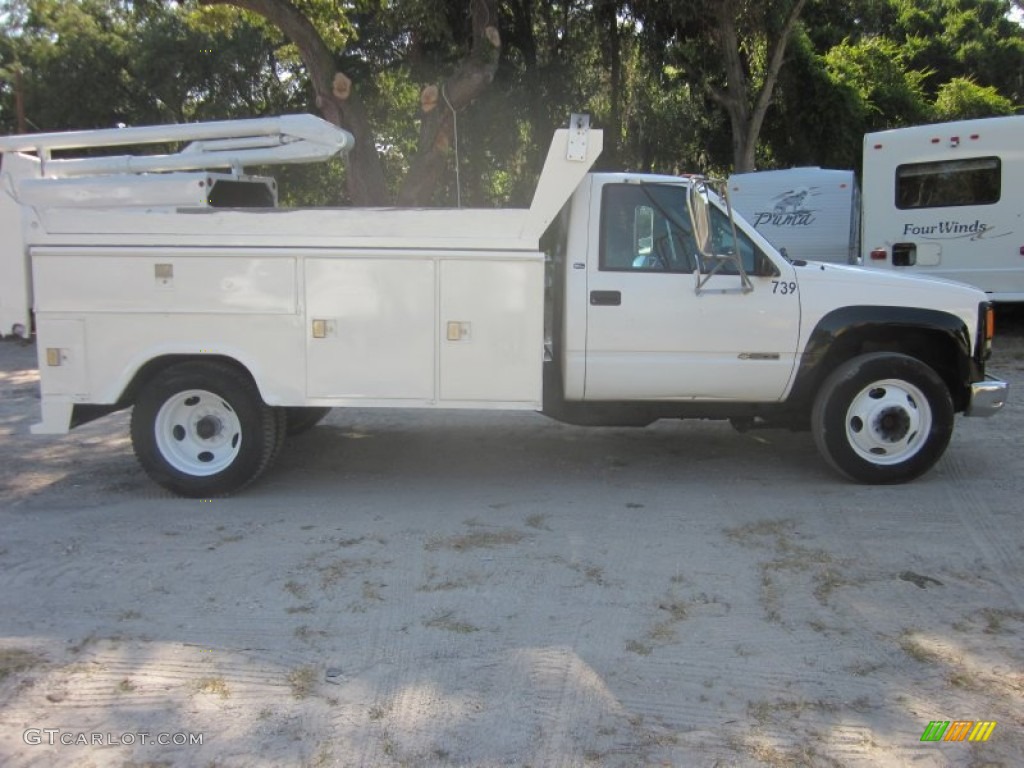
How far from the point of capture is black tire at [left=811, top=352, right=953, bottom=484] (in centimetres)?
600

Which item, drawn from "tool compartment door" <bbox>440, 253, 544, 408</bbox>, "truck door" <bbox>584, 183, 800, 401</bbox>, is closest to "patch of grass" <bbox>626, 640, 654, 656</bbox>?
"tool compartment door" <bbox>440, 253, 544, 408</bbox>

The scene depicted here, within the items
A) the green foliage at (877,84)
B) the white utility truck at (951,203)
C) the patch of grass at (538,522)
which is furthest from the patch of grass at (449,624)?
the green foliage at (877,84)

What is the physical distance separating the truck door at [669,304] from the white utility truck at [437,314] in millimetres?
14

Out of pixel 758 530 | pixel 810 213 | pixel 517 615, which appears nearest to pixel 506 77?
pixel 810 213

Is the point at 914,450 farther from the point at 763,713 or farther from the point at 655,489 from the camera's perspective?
the point at 763,713

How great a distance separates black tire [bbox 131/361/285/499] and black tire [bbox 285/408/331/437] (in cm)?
125

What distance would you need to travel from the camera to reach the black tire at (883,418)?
600cm

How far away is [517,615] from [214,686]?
140 cm

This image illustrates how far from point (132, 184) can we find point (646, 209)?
355 centimetres

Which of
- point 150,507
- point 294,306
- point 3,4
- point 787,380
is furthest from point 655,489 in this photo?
point 3,4

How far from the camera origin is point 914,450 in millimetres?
6090

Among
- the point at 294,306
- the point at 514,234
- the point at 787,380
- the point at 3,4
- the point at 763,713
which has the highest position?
the point at 3,4

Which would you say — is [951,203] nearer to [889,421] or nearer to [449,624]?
[889,421]

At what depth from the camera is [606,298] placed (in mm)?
5910
